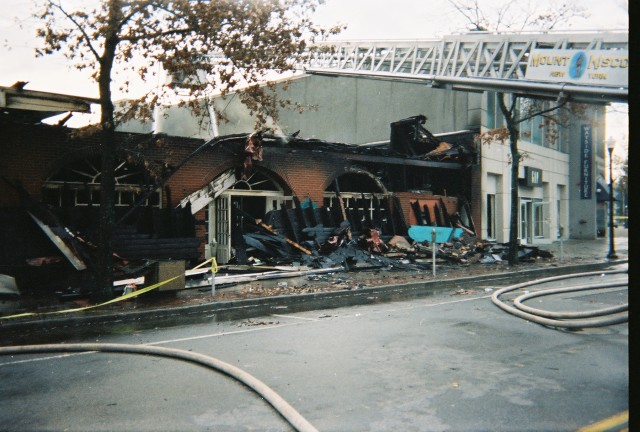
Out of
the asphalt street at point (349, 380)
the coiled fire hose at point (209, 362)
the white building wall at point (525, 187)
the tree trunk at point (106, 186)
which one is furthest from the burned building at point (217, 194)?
the asphalt street at point (349, 380)

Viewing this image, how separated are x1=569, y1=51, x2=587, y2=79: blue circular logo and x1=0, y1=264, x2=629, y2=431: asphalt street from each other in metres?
9.28

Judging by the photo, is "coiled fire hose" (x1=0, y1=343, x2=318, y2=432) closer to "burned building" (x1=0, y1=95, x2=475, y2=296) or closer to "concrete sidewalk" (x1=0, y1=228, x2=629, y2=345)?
"concrete sidewalk" (x1=0, y1=228, x2=629, y2=345)

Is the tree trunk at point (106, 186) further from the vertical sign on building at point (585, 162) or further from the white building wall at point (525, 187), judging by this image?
the vertical sign on building at point (585, 162)

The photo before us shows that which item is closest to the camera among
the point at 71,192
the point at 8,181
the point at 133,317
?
the point at 133,317

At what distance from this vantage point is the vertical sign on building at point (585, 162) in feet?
115

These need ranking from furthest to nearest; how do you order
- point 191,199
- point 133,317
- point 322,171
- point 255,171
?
1. point 322,171
2. point 255,171
3. point 191,199
4. point 133,317

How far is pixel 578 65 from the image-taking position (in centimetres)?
1489

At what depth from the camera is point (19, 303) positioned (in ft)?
35.6

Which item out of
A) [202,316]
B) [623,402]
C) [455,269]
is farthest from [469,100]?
[623,402]

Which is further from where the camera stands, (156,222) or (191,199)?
(191,199)

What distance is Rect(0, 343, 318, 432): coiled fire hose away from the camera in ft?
13.3

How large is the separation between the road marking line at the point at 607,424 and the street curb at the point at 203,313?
262 inches

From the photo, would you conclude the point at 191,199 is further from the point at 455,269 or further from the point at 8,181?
the point at 455,269

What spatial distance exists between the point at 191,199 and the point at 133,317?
25.6 feet
